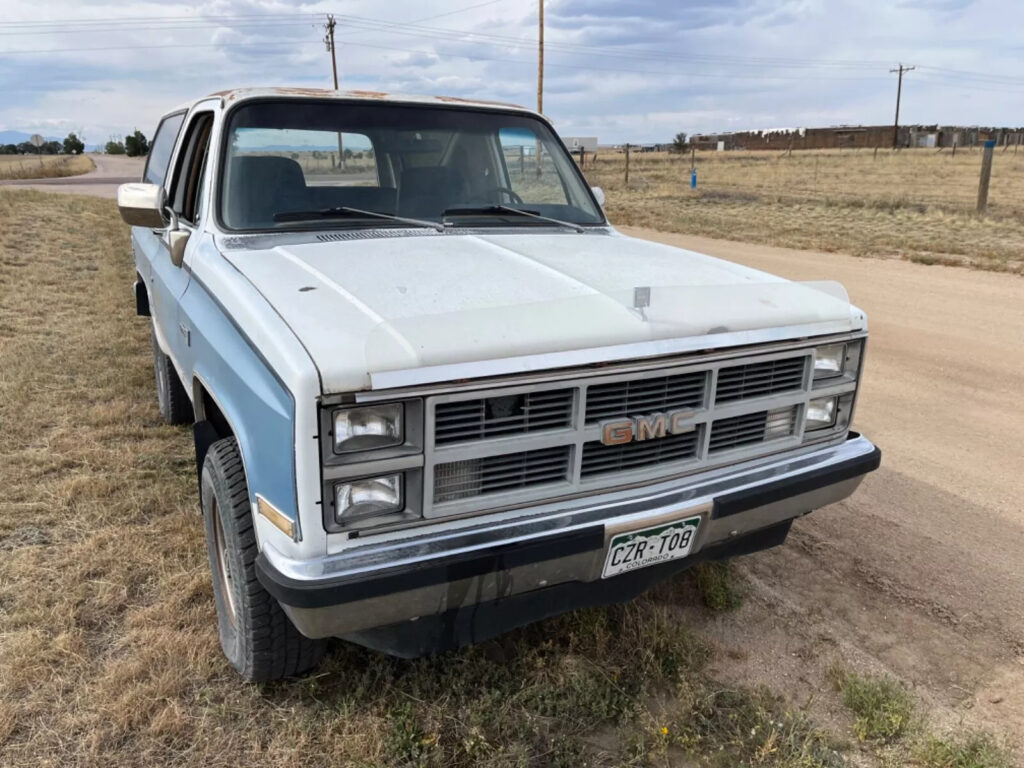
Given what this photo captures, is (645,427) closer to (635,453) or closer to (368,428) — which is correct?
(635,453)

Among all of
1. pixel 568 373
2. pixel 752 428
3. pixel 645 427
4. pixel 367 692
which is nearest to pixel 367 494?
pixel 568 373

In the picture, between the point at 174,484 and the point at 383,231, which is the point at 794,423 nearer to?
the point at 383,231

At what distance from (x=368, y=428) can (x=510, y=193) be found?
2189mm

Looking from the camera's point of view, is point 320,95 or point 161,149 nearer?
point 320,95

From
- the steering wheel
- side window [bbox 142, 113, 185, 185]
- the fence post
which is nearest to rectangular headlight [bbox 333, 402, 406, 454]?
the steering wheel

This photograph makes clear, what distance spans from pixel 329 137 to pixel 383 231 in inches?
25.6

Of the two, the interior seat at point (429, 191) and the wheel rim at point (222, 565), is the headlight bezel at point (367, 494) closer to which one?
the wheel rim at point (222, 565)

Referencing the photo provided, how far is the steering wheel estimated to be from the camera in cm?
392

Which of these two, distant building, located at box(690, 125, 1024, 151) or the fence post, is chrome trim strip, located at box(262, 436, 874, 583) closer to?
the fence post

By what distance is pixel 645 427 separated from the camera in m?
2.38

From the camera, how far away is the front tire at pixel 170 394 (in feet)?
15.6

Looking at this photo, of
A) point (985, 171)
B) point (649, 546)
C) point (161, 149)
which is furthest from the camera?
point (985, 171)

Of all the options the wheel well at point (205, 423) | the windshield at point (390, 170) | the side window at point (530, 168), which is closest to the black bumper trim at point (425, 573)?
the wheel well at point (205, 423)

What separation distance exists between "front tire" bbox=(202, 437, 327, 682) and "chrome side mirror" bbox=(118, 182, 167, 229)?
4.74 feet
